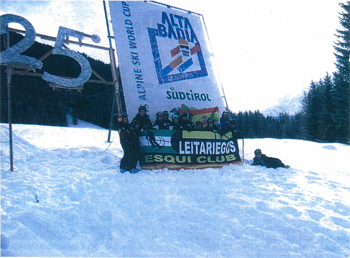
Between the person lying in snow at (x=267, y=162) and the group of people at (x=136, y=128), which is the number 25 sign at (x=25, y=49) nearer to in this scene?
the group of people at (x=136, y=128)

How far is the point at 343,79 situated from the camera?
21.8m

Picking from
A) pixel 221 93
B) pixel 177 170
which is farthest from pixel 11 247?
pixel 221 93

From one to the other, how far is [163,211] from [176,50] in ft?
20.1

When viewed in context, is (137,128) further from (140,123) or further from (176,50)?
(176,50)

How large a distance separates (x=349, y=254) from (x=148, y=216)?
260 cm

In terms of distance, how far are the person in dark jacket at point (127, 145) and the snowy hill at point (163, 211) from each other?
1.09ft

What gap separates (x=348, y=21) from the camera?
22828 millimetres

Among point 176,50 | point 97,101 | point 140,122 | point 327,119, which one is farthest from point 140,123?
point 327,119

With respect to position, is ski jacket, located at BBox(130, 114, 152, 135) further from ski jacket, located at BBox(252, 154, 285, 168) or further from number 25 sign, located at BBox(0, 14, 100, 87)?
ski jacket, located at BBox(252, 154, 285, 168)

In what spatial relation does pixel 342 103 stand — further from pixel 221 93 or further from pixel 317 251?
pixel 317 251

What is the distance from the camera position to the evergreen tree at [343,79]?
70.9ft

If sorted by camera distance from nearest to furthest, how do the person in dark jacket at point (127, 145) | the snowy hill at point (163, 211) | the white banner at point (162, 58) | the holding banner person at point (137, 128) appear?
1. the snowy hill at point (163, 211)
2. the person in dark jacket at point (127, 145)
3. the holding banner person at point (137, 128)
4. the white banner at point (162, 58)

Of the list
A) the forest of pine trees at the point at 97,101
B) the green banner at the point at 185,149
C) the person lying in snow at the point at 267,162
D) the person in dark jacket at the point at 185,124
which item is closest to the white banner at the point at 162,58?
the person in dark jacket at the point at 185,124

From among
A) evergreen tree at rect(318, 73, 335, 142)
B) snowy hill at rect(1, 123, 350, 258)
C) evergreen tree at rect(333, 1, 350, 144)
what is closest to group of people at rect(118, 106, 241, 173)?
snowy hill at rect(1, 123, 350, 258)
